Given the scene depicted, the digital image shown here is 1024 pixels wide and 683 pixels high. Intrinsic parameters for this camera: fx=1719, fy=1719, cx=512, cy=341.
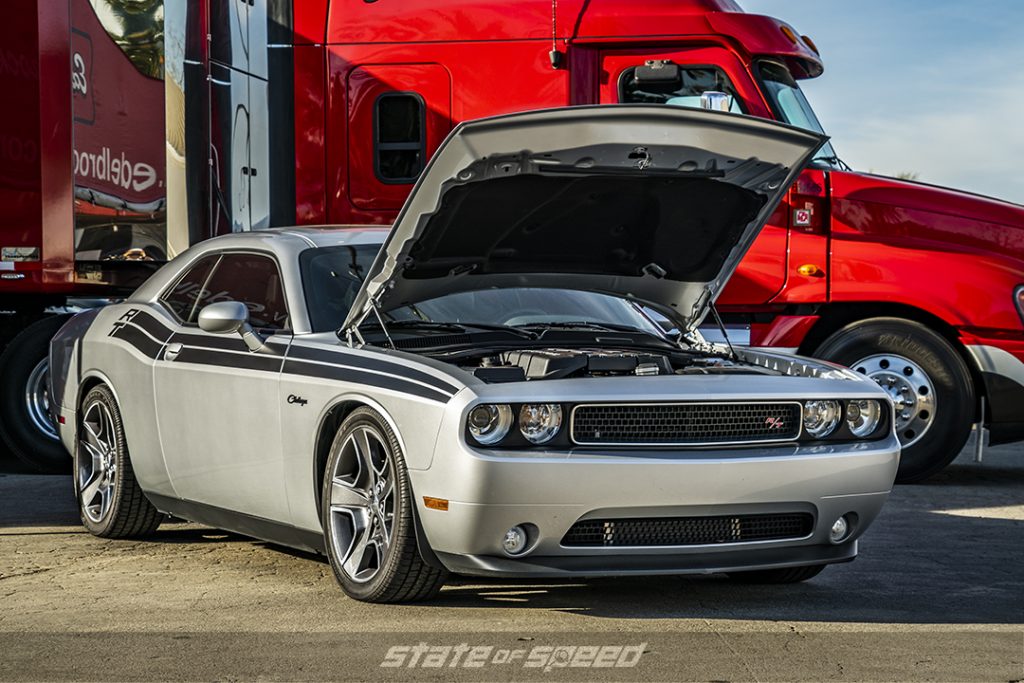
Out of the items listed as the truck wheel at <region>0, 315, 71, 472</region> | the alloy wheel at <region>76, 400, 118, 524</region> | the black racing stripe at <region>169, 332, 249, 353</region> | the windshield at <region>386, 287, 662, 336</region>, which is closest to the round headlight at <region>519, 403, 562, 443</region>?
the windshield at <region>386, 287, 662, 336</region>

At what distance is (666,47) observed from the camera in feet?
34.8

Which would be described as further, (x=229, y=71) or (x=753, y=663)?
(x=229, y=71)

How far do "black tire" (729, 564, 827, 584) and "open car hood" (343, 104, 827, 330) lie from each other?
1.29m

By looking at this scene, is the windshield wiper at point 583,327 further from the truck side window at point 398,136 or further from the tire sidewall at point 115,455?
the truck side window at point 398,136

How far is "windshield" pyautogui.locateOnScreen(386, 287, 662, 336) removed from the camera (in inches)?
276

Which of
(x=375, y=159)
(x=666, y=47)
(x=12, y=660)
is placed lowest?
(x=12, y=660)

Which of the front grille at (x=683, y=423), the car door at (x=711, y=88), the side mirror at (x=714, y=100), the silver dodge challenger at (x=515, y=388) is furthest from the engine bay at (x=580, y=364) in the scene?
the car door at (x=711, y=88)

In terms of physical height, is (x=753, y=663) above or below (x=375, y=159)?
below

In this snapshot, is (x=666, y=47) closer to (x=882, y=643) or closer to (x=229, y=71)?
(x=229, y=71)

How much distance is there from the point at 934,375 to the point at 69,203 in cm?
547

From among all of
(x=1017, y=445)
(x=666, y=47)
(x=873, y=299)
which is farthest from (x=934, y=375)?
(x=1017, y=445)

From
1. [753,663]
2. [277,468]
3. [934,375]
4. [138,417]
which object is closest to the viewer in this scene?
[753,663]

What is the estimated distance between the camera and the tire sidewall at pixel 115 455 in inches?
308

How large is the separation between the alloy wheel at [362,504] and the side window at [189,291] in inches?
62.8
